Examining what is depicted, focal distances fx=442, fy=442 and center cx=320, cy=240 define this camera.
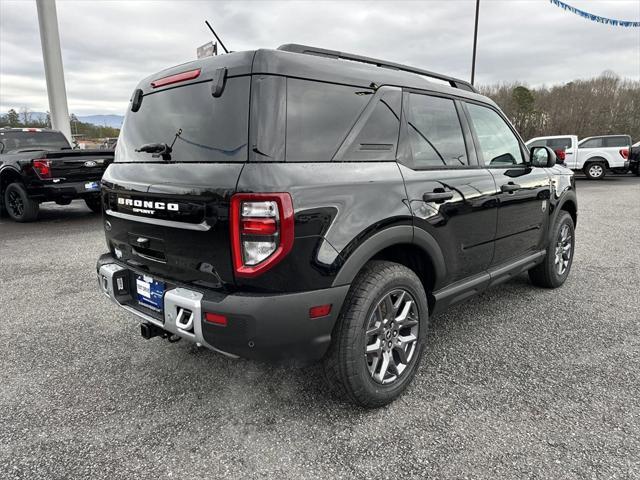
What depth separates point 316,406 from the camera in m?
2.40

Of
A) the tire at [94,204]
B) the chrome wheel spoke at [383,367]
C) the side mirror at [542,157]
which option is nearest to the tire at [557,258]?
the side mirror at [542,157]

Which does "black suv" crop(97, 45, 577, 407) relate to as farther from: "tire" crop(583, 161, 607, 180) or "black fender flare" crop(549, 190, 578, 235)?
"tire" crop(583, 161, 607, 180)

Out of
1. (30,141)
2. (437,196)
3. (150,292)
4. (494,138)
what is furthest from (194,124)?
(30,141)

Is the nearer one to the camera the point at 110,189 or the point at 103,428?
the point at 103,428

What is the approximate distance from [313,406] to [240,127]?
1.50m

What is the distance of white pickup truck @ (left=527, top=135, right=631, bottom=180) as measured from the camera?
16.1 m

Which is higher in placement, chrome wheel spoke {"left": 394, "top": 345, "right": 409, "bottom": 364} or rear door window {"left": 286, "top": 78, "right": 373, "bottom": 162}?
rear door window {"left": 286, "top": 78, "right": 373, "bottom": 162}

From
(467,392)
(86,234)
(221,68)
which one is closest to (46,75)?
(86,234)

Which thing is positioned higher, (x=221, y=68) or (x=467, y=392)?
(x=221, y=68)

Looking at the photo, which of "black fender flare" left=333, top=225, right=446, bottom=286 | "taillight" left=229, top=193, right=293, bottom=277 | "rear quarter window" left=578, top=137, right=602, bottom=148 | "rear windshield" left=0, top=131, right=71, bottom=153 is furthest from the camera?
"rear quarter window" left=578, top=137, right=602, bottom=148

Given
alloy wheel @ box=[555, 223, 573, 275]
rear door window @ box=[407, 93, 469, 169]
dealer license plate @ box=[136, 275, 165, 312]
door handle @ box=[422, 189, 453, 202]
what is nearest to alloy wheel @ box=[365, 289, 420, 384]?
door handle @ box=[422, 189, 453, 202]

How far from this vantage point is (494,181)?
3.14 meters

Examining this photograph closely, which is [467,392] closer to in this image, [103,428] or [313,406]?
[313,406]

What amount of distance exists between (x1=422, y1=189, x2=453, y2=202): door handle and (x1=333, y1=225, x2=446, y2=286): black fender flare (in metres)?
0.20
